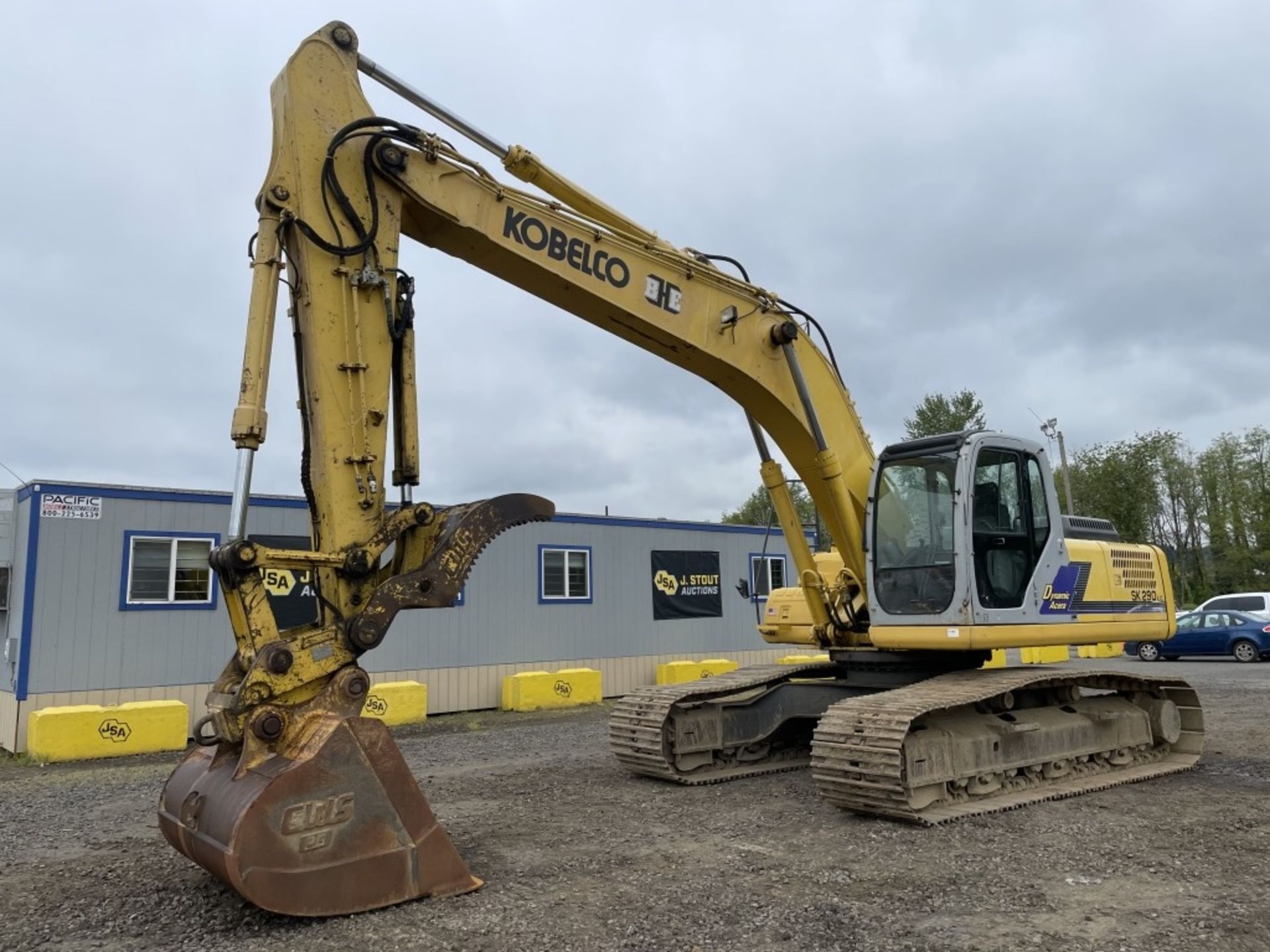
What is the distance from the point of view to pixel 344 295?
18.0ft

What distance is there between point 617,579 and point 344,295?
12.1 metres

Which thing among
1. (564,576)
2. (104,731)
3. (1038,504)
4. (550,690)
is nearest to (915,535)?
(1038,504)

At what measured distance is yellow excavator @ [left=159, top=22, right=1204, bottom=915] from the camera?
4766 mm

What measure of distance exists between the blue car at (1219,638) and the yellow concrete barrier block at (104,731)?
19.9 m

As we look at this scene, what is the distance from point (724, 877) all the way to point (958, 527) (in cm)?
340

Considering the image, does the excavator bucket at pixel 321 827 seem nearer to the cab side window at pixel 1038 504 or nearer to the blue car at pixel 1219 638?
the cab side window at pixel 1038 504

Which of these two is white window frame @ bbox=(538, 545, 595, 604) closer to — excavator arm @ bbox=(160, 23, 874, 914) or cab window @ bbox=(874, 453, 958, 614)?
cab window @ bbox=(874, 453, 958, 614)

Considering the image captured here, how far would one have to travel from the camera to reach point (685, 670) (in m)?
17.0

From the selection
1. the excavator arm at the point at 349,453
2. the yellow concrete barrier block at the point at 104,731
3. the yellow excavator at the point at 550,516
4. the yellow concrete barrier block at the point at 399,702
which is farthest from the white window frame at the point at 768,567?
the excavator arm at the point at 349,453

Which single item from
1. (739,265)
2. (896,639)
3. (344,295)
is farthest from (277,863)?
(739,265)

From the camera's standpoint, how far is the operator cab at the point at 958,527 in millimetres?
7496

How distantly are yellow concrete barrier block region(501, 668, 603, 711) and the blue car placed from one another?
44.8 ft

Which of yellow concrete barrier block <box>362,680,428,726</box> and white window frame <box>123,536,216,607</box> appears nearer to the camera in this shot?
white window frame <box>123,536,216,607</box>

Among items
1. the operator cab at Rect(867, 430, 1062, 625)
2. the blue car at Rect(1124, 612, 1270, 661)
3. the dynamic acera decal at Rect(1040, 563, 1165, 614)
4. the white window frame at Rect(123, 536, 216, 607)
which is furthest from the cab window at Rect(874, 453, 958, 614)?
the blue car at Rect(1124, 612, 1270, 661)
